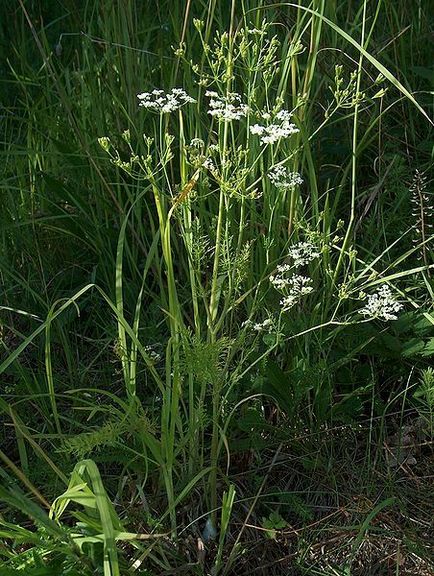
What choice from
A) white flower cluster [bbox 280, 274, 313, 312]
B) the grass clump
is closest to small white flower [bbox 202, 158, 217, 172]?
the grass clump

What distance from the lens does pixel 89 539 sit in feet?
5.75

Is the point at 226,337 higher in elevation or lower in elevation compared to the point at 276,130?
lower

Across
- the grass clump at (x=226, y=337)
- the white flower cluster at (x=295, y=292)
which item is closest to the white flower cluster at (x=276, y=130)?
the grass clump at (x=226, y=337)

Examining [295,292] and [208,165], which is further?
[295,292]

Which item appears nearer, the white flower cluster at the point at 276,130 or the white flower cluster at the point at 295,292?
the white flower cluster at the point at 276,130

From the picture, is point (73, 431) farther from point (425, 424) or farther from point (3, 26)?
point (3, 26)

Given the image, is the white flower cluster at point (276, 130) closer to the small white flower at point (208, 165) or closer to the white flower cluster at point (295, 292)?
the small white flower at point (208, 165)

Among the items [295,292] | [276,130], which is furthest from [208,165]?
[295,292]

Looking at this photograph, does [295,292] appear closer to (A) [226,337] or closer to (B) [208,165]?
(A) [226,337]

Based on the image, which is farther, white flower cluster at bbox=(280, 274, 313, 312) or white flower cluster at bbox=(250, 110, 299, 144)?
white flower cluster at bbox=(280, 274, 313, 312)

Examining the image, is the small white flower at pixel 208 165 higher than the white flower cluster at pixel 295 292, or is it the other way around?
the small white flower at pixel 208 165

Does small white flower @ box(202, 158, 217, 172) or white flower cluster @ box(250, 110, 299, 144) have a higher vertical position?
white flower cluster @ box(250, 110, 299, 144)

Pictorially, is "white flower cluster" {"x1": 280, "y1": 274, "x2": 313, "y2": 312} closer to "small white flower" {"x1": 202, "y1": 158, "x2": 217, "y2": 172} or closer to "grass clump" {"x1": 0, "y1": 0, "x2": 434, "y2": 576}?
"grass clump" {"x1": 0, "y1": 0, "x2": 434, "y2": 576}

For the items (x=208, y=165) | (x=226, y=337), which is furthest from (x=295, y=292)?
(x=208, y=165)
